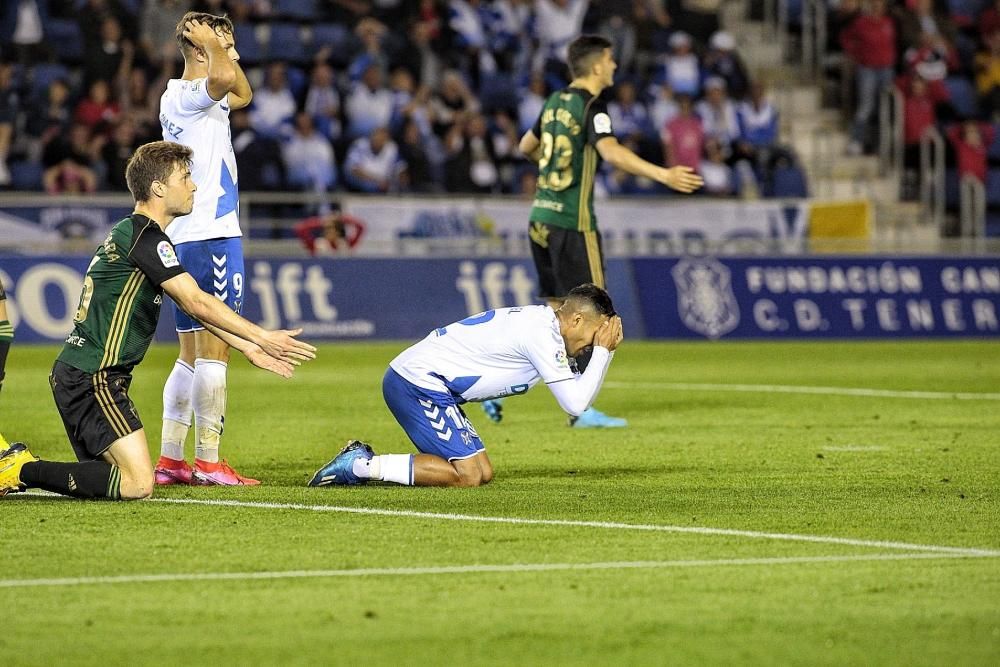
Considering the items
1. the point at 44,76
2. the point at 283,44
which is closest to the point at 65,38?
the point at 44,76

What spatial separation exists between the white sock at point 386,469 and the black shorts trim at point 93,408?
3.87 ft

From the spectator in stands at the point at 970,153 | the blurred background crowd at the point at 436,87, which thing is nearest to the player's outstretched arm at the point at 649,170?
the blurred background crowd at the point at 436,87

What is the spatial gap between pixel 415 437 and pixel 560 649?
380 centimetres

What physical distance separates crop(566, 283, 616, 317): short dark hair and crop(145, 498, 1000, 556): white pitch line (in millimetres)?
1405

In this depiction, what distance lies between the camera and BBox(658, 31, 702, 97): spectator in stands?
26.0 metres

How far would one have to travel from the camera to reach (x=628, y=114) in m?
24.4

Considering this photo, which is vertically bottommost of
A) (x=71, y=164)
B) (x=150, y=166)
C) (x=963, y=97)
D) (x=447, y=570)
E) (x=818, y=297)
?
(x=818, y=297)

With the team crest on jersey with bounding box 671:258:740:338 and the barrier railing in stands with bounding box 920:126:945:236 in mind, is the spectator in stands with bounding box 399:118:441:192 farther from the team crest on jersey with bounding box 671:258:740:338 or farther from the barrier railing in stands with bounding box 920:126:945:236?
the barrier railing in stands with bounding box 920:126:945:236

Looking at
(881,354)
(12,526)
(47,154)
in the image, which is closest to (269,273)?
(47,154)

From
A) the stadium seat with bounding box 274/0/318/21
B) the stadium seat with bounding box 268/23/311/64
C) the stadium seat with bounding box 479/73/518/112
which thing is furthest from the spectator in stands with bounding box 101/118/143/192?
the stadium seat with bounding box 479/73/518/112

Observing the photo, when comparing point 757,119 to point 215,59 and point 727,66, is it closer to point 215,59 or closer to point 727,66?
point 727,66

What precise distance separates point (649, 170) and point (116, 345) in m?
4.13

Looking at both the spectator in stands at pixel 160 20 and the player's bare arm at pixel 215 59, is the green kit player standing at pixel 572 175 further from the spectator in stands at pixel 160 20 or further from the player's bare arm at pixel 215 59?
the spectator in stands at pixel 160 20

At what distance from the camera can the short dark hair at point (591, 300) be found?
8.29 meters
